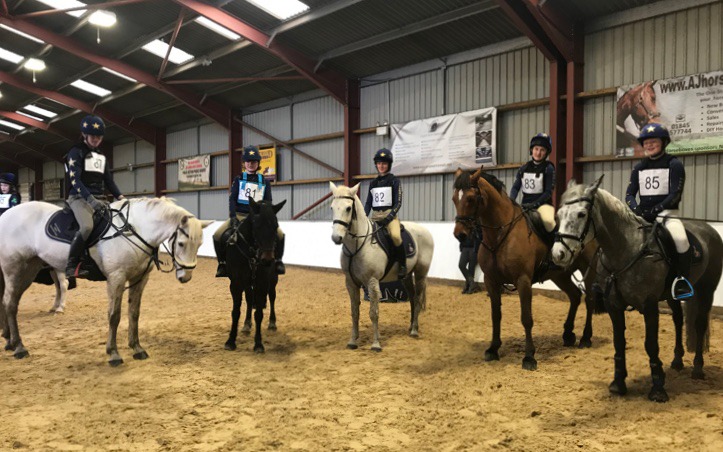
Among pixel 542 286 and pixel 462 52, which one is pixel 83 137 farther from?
pixel 462 52

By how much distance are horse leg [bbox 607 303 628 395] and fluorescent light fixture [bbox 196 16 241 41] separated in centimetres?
1084

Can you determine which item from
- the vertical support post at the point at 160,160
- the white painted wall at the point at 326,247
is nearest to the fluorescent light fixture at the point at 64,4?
the white painted wall at the point at 326,247

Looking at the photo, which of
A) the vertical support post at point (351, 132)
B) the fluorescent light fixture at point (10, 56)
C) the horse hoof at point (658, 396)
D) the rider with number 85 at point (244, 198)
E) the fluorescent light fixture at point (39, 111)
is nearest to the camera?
the horse hoof at point (658, 396)

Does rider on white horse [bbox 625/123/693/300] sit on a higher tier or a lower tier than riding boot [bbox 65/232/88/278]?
higher

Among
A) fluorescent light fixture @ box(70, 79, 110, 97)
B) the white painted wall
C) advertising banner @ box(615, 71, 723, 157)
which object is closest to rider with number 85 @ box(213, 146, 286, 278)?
the white painted wall

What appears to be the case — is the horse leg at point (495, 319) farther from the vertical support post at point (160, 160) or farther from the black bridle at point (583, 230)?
the vertical support post at point (160, 160)

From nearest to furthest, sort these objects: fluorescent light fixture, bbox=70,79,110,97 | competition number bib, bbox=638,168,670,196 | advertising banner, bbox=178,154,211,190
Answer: competition number bib, bbox=638,168,670,196, fluorescent light fixture, bbox=70,79,110,97, advertising banner, bbox=178,154,211,190

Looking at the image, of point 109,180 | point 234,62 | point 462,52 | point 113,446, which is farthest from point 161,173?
point 113,446

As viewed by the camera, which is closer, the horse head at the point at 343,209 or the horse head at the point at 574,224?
the horse head at the point at 574,224

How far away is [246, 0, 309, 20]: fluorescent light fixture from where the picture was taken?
10.5m

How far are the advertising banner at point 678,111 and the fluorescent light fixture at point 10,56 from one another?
56.0 ft

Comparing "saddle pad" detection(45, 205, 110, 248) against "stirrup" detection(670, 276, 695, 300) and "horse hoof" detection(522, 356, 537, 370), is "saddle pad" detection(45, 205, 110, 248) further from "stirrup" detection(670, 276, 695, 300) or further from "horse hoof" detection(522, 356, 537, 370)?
"stirrup" detection(670, 276, 695, 300)

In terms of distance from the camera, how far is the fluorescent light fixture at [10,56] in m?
15.0

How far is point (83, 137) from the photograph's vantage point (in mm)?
4902
